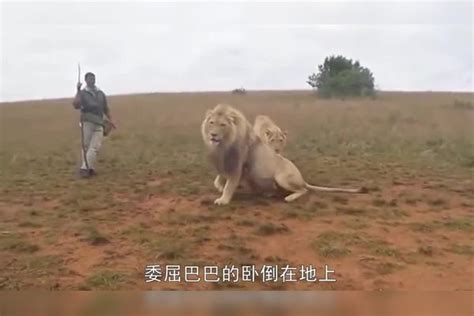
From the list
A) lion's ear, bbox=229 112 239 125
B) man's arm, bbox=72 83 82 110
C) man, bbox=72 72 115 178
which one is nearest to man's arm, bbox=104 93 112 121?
man, bbox=72 72 115 178

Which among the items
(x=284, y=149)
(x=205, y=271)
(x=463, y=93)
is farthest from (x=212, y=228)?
(x=463, y=93)

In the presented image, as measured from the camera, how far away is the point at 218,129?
311 centimetres

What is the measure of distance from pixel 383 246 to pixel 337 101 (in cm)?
102

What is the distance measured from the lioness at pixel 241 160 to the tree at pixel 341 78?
42 cm

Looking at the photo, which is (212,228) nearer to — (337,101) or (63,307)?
(63,307)

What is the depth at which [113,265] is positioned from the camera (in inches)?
94.0

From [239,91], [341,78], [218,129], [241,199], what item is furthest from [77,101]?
[341,78]

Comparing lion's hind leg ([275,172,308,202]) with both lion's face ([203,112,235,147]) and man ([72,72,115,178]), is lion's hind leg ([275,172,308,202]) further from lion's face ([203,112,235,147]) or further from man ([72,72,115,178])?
man ([72,72,115,178])

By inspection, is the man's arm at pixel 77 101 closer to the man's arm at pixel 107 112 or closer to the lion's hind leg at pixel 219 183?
the man's arm at pixel 107 112

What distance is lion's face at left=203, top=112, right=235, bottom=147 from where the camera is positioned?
309 centimetres

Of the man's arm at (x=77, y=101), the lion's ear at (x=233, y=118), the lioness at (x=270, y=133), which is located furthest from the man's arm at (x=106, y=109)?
the lioness at (x=270, y=133)

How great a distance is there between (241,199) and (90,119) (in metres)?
0.85

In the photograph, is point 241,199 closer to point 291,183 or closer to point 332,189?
point 291,183

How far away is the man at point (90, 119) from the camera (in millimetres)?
2850
